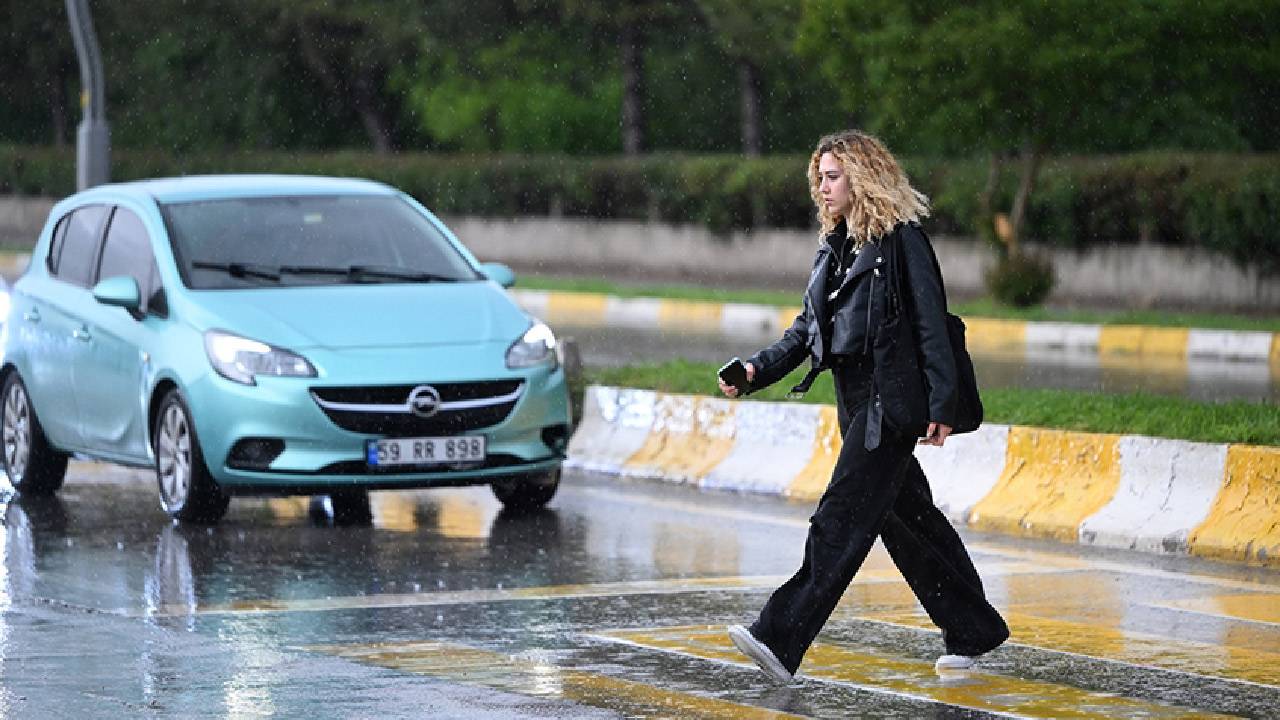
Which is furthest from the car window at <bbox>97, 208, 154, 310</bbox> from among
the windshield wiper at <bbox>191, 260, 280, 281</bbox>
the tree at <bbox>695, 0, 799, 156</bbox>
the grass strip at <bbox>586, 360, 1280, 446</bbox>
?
the tree at <bbox>695, 0, 799, 156</bbox>

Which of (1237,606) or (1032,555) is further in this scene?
(1032,555)

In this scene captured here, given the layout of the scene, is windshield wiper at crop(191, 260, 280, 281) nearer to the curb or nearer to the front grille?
the front grille

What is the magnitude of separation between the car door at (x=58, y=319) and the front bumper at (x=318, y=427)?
1493 millimetres

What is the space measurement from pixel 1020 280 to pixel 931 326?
21.6m

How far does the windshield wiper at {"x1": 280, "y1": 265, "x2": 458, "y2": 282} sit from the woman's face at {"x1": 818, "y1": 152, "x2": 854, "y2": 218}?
5019 millimetres

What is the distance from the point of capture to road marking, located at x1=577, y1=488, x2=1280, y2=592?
10.1m

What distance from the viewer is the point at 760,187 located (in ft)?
130

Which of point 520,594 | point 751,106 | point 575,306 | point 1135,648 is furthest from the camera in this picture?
point 751,106

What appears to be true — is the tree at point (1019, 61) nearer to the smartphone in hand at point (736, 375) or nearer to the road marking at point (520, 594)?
the road marking at point (520, 594)

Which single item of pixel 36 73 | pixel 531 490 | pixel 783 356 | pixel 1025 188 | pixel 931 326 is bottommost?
pixel 36 73

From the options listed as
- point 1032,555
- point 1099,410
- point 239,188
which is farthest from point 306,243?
point 1099,410

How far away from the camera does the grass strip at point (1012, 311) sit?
25688mm

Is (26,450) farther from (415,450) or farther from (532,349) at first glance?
(532,349)

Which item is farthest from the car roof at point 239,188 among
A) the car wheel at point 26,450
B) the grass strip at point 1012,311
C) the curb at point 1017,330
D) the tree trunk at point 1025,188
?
the tree trunk at point 1025,188
